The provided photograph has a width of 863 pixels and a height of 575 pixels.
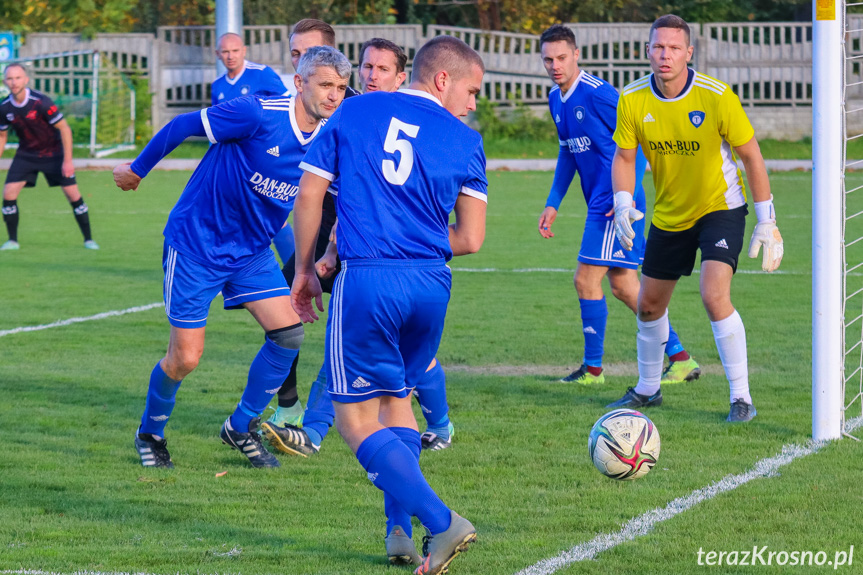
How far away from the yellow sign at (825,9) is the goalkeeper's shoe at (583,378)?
2.95m

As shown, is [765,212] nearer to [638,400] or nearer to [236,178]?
[638,400]

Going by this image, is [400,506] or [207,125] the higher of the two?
[207,125]

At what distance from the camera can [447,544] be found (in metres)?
3.77

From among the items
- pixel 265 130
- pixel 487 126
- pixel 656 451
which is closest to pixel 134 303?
pixel 265 130

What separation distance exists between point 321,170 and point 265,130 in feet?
4.61

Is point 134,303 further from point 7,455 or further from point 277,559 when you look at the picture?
point 277,559

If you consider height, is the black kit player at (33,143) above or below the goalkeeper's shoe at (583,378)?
above

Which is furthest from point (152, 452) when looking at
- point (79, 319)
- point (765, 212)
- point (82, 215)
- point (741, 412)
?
point (82, 215)

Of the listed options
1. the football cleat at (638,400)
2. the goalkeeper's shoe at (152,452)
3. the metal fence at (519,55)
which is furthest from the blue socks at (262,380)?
the metal fence at (519,55)

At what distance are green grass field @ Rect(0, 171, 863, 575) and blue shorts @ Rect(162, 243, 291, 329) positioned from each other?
0.80 meters

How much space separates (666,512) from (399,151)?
79.1 inches

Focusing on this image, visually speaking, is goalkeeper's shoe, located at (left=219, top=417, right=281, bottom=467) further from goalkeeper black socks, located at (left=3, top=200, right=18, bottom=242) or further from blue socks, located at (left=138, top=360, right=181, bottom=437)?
goalkeeper black socks, located at (left=3, top=200, right=18, bottom=242)

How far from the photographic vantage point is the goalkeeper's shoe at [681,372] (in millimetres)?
7625

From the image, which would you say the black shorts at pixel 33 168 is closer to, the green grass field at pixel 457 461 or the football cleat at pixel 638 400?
the green grass field at pixel 457 461
